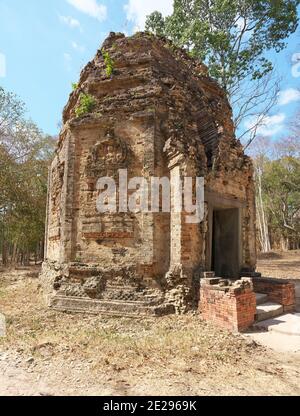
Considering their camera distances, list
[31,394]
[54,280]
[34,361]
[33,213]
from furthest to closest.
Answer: [33,213] → [54,280] → [34,361] → [31,394]

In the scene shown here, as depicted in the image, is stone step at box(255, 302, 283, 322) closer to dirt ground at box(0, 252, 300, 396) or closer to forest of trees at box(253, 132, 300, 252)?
dirt ground at box(0, 252, 300, 396)

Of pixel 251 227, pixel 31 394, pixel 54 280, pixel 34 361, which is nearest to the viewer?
pixel 31 394

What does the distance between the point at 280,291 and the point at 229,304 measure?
2198 mm

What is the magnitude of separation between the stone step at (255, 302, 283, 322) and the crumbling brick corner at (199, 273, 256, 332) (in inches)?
11.9

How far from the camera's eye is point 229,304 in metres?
6.40

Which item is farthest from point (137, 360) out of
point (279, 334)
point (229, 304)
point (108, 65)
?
point (108, 65)

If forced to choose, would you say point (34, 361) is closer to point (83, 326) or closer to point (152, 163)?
point (83, 326)

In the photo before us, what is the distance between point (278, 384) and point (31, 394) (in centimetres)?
330

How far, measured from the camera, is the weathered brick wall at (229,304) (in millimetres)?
6270

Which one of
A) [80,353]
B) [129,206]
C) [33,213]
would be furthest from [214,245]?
[33,213]

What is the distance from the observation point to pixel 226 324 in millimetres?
6379

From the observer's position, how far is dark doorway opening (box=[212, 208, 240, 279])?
9.38 meters

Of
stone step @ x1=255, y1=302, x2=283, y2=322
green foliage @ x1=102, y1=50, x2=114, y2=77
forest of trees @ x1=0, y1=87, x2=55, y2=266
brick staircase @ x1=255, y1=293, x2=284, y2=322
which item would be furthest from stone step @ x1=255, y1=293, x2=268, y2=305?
forest of trees @ x1=0, y1=87, x2=55, y2=266

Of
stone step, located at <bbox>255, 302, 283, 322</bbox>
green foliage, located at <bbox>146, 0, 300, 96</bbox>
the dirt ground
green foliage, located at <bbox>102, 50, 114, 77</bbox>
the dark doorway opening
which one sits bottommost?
the dirt ground
